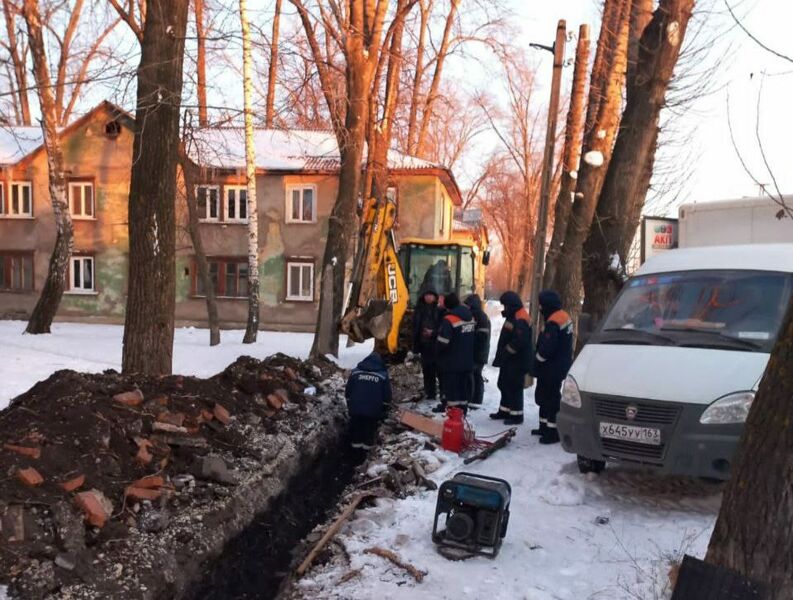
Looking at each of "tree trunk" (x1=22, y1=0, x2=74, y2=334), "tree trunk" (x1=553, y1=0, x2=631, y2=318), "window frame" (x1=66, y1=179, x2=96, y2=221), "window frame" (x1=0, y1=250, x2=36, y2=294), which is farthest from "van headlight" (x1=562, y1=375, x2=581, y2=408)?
"window frame" (x1=0, y1=250, x2=36, y2=294)

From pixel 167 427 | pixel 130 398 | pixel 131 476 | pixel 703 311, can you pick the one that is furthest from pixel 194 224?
pixel 703 311

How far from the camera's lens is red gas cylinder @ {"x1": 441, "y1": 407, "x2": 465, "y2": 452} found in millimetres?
7000

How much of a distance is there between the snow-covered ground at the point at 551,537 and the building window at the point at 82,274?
2298 cm

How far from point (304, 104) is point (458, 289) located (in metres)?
5.80

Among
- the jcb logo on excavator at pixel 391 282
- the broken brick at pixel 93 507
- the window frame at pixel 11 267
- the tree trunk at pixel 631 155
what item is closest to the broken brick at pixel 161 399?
the broken brick at pixel 93 507

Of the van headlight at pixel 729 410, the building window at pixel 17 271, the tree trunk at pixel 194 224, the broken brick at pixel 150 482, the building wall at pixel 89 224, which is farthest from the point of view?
the building window at pixel 17 271

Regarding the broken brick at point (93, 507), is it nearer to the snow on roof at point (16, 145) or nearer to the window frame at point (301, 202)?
the window frame at point (301, 202)

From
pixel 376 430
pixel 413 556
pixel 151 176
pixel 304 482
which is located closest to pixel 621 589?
pixel 413 556

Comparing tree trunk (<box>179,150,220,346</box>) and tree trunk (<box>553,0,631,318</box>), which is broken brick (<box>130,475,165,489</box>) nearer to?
tree trunk (<box>553,0,631,318</box>)

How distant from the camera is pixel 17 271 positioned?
26156 mm

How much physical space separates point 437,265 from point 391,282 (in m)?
2.28

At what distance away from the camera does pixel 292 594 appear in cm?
429

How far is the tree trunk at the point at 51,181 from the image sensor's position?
16.6 meters

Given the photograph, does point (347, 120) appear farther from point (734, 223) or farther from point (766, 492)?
point (766, 492)
